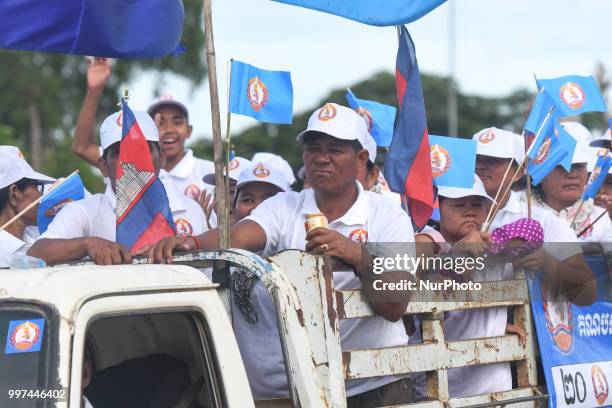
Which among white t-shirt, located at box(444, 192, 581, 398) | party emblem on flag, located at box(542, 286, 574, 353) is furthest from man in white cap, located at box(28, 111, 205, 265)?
party emblem on flag, located at box(542, 286, 574, 353)

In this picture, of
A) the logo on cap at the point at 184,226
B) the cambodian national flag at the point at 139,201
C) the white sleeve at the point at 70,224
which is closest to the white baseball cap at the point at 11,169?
the white sleeve at the point at 70,224

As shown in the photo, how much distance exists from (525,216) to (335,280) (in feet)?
6.49

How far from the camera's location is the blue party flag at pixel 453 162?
18.2 ft

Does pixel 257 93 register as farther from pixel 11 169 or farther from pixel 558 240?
pixel 558 240

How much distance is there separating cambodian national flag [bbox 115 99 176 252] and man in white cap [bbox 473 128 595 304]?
1459mm

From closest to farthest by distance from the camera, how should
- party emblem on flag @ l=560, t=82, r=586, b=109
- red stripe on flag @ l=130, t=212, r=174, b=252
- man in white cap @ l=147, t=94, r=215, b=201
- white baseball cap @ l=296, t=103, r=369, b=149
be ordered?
red stripe on flag @ l=130, t=212, r=174, b=252 → white baseball cap @ l=296, t=103, r=369, b=149 → party emblem on flag @ l=560, t=82, r=586, b=109 → man in white cap @ l=147, t=94, r=215, b=201

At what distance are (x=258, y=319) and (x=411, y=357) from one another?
56 cm

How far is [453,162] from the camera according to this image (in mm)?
5719

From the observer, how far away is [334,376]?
3398mm

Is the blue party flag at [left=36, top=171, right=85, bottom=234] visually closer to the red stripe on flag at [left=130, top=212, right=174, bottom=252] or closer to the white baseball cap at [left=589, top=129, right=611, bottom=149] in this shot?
the red stripe on flag at [left=130, top=212, right=174, bottom=252]

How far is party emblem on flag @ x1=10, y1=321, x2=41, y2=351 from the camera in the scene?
2781mm

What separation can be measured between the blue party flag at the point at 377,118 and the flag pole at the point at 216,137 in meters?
2.91

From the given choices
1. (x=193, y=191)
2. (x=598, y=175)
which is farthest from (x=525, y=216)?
(x=193, y=191)

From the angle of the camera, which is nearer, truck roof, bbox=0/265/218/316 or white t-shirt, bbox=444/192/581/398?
truck roof, bbox=0/265/218/316
